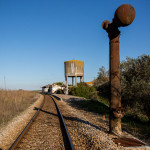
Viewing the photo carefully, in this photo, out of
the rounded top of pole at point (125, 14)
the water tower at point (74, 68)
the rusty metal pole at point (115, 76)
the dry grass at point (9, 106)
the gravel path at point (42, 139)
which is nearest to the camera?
the gravel path at point (42, 139)

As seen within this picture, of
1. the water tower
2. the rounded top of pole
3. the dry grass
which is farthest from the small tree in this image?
the water tower

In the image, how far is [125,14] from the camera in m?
5.45

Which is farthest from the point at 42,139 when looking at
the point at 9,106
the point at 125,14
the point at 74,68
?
the point at 74,68

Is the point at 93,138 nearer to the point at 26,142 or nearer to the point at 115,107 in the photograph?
the point at 115,107

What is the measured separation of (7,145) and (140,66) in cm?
1096

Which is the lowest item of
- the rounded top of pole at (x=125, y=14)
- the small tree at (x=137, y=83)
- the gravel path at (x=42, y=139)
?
the gravel path at (x=42, y=139)

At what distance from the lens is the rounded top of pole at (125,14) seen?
5453 millimetres

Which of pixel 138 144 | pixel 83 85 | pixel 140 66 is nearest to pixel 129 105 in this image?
pixel 140 66

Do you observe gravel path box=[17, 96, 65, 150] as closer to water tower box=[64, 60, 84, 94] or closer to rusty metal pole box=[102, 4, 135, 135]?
rusty metal pole box=[102, 4, 135, 135]

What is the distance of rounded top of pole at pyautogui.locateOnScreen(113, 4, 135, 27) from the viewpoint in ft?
17.9

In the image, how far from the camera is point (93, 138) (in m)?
5.16

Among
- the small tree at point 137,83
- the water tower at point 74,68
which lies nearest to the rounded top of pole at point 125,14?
the small tree at point 137,83

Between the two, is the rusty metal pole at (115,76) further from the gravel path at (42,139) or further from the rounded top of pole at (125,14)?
the gravel path at (42,139)

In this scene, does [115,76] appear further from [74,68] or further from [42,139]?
[74,68]
